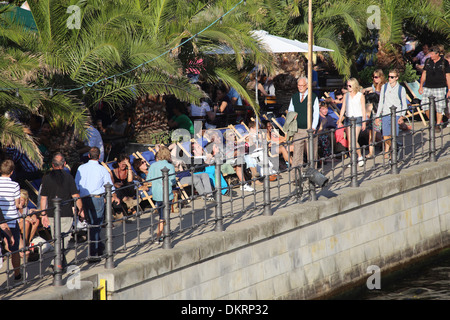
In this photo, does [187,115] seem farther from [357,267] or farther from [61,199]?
[61,199]

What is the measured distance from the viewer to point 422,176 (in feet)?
45.8

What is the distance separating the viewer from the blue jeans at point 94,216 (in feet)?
34.3

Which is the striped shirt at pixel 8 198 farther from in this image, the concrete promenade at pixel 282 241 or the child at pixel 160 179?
the child at pixel 160 179

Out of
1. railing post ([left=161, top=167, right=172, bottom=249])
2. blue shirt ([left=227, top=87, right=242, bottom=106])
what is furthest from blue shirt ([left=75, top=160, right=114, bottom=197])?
blue shirt ([left=227, top=87, right=242, bottom=106])

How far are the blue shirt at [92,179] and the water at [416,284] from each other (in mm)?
3871

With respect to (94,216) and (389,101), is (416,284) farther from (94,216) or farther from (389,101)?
(94,216)

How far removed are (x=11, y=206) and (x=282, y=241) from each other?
3565 millimetres

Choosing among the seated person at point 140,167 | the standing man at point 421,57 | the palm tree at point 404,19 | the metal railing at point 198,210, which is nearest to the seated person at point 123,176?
the seated person at point 140,167

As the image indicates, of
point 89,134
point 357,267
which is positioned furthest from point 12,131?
point 357,267

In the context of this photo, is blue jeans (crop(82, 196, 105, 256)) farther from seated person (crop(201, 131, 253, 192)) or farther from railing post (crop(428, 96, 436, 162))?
railing post (crop(428, 96, 436, 162))

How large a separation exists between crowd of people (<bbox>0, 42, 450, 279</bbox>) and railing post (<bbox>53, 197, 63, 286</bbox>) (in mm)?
351

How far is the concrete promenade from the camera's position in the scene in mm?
9930

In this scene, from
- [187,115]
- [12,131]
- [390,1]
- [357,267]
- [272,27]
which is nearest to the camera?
[12,131]
